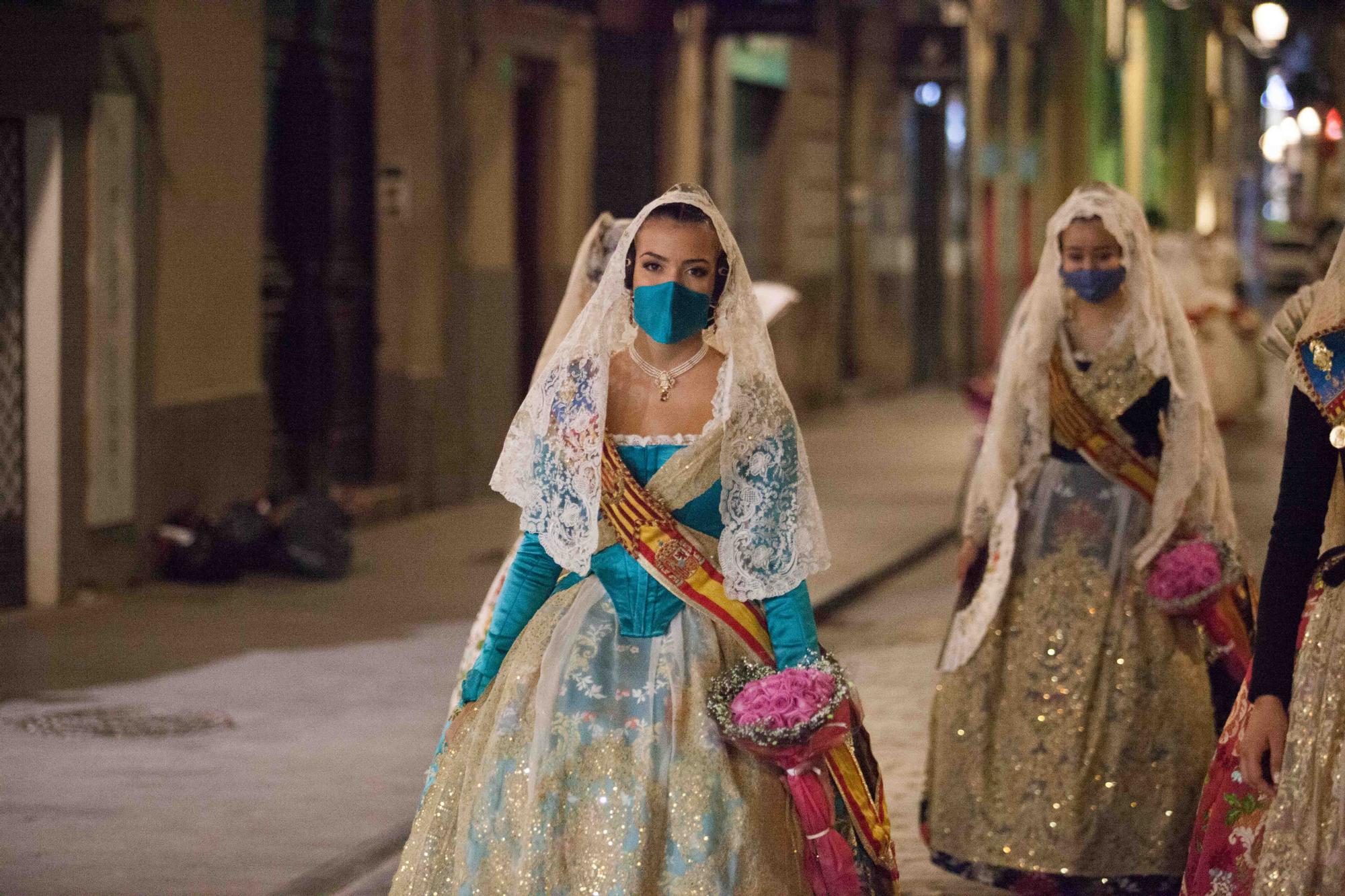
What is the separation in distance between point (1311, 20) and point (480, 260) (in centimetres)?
3243

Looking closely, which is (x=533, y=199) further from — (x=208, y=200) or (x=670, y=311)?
(x=670, y=311)

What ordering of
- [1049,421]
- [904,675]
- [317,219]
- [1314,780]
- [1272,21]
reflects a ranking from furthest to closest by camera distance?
[1272,21] < [317,219] < [904,675] < [1049,421] < [1314,780]

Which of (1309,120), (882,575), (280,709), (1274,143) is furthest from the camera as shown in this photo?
(1274,143)

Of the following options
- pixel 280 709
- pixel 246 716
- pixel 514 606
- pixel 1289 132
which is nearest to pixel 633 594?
pixel 514 606

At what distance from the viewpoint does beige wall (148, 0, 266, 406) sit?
1209 centimetres

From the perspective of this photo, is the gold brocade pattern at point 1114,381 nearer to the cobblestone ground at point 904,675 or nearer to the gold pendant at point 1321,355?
the cobblestone ground at point 904,675

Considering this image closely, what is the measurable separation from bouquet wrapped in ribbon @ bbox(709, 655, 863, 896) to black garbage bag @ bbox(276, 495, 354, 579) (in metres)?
8.24

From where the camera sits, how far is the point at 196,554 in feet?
39.0

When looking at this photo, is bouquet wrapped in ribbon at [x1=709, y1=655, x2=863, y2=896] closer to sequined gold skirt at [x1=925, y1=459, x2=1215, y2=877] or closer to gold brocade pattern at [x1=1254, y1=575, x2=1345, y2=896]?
gold brocade pattern at [x1=1254, y1=575, x2=1345, y2=896]

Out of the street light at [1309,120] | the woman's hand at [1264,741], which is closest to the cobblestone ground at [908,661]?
the woman's hand at [1264,741]

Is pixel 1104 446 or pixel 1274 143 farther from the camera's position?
pixel 1274 143

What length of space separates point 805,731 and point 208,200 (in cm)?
919

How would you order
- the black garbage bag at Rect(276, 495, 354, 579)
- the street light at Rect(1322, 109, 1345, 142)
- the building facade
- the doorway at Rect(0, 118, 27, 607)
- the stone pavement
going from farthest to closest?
1. the street light at Rect(1322, 109, 1345, 142)
2. the black garbage bag at Rect(276, 495, 354, 579)
3. the building facade
4. the doorway at Rect(0, 118, 27, 607)
5. the stone pavement

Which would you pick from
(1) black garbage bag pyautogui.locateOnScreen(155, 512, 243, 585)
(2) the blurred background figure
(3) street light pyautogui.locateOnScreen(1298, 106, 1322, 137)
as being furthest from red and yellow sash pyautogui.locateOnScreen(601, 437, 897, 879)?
(3) street light pyautogui.locateOnScreen(1298, 106, 1322, 137)
